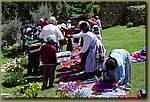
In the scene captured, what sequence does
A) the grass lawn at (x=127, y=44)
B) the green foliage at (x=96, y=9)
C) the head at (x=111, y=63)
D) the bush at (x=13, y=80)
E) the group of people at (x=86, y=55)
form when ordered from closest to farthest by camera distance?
the head at (x=111, y=63) < the group of people at (x=86, y=55) < the grass lawn at (x=127, y=44) < the bush at (x=13, y=80) < the green foliage at (x=96, y=9)

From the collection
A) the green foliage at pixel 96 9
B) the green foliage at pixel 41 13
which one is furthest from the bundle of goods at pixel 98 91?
the green foliage at pixel 96 9

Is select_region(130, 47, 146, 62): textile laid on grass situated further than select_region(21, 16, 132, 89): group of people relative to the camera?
Yes

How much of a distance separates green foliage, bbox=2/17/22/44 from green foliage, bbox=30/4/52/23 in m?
0.70

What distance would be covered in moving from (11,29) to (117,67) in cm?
697

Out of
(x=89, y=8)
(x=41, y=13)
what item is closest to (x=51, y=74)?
(x=41, y=13)

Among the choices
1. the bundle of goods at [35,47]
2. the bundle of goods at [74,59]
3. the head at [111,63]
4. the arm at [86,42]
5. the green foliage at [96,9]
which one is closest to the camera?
the head at [111,63]

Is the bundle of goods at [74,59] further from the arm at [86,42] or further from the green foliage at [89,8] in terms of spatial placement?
the green foliage at [89,8]

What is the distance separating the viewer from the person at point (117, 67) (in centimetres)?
796

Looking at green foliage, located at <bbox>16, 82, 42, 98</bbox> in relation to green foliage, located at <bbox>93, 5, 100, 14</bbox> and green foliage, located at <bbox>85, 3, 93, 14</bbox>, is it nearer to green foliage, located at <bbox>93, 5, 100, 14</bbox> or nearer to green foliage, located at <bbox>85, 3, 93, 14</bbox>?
green foliage, located at <bbox>85, 3, 93, 14</bbox>

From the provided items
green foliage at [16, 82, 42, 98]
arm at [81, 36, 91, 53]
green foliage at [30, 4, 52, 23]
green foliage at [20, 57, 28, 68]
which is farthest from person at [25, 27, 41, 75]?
green foliage at [30, 4, 52, 23]

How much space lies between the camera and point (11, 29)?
14.1 m

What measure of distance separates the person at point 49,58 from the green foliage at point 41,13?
6421mm

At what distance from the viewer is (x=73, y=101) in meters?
7.83

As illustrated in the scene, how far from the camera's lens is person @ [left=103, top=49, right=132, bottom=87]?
7965 millimetres
